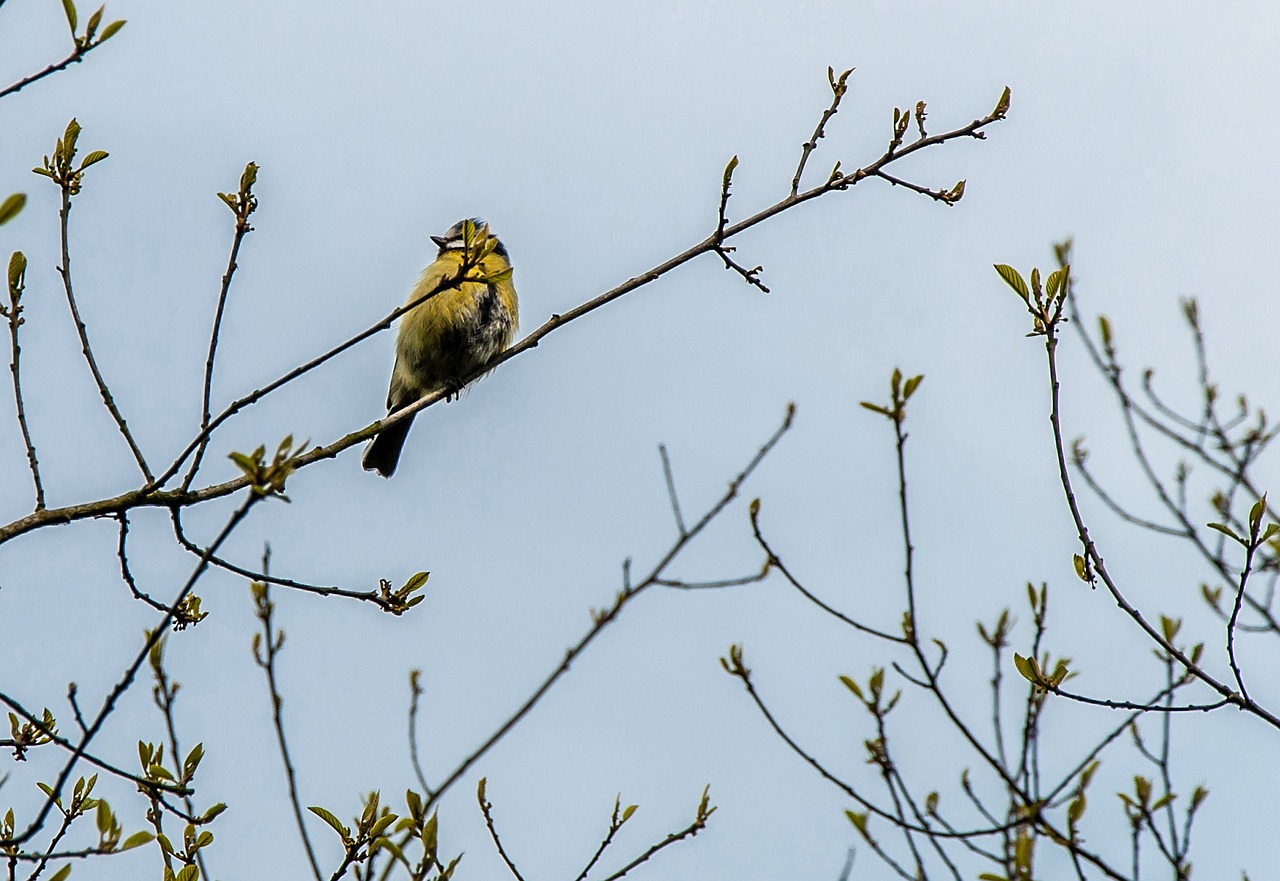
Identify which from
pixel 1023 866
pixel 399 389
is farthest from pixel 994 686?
pixel 399 389

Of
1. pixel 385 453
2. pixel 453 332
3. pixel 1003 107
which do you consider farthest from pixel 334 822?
pixel 385 453

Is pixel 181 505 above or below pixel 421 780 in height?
above

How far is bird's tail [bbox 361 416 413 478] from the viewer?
28.6 ft

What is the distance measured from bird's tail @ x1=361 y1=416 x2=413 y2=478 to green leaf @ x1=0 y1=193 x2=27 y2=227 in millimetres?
6628

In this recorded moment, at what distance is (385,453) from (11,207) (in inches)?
265

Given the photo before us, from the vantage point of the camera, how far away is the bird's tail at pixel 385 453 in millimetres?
8727

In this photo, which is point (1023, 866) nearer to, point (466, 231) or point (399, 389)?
point (466, 231)

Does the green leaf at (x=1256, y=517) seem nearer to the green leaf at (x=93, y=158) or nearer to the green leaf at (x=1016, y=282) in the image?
the green leaf at (x=1016, y=282)

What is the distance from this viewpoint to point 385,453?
8.77 metres

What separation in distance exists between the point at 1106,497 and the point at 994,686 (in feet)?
6.74

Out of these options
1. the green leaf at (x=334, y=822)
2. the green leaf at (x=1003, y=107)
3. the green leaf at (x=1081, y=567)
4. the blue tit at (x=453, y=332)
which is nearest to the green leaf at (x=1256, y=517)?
the green leaf at (x=1081, y=567)

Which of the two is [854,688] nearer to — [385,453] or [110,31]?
[110,31]

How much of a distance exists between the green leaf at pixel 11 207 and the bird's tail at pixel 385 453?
6.63m

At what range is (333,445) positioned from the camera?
4387 millimetres
